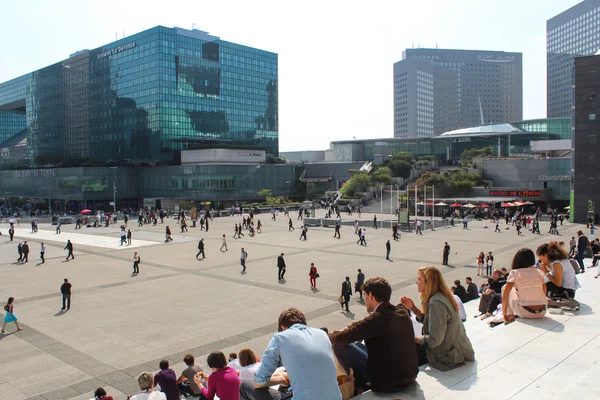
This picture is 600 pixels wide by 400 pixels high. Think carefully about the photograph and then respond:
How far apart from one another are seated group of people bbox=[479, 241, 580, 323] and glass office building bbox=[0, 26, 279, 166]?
96996 millimetres

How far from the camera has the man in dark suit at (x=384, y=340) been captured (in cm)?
523

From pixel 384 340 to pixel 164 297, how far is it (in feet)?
53.5

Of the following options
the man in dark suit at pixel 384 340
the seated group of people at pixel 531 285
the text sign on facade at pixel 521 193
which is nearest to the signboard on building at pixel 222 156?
the text sign on facade at pixel 521 193

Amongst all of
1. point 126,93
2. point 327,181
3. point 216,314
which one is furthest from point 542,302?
point 126,93

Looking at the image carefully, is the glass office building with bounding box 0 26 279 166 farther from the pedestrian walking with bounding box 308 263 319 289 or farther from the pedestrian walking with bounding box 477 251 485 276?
the pedestrian walking with bounding box 308 263 319 289

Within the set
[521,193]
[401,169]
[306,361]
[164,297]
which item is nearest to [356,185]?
[401,169]

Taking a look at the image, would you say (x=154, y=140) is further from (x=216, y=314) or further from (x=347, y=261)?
(x=216, y=314)

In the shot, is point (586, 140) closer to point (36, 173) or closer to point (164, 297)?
point (164, 297)

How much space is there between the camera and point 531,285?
8062mm

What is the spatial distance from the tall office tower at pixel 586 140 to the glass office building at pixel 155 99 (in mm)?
70679

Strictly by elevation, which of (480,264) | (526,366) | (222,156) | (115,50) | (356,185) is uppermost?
(115,50)

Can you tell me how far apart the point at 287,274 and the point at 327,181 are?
255 ft

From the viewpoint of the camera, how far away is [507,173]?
80438 millimetres

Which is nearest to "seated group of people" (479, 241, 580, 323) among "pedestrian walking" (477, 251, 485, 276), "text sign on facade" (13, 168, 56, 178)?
"pedestrian walking" (477, 251, 485, 276)
